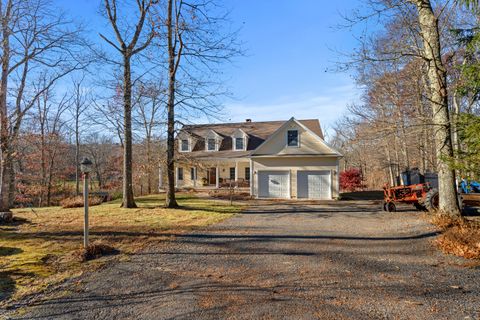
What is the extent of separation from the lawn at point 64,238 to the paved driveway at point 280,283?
2.20 feet

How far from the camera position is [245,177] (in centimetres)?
2481

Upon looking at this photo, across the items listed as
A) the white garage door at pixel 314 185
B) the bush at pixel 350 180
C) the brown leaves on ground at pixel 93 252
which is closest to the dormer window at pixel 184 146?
the white garage door at pixel 314 185

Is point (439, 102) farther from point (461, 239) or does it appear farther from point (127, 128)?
point (127, 128)

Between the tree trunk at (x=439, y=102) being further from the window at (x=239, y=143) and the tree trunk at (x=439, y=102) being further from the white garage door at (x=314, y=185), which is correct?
the window at (x=239, y=143)

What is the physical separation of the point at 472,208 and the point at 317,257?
8033 millimetres

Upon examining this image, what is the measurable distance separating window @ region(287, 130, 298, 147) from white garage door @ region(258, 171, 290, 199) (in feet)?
6.65

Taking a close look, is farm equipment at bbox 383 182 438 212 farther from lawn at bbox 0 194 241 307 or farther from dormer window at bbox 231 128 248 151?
dormer window at bbox 231 128 248 151

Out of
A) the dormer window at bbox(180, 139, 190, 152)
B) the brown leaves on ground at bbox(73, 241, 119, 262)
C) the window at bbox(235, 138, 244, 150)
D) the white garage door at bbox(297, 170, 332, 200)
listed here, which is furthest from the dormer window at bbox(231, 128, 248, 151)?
the brown leaves on ground at bbox(73, 241, 119, 262)

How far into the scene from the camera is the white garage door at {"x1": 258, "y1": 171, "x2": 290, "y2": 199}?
1973 centimetres

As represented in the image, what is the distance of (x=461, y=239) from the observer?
630 cm

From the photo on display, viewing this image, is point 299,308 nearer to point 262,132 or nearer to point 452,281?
point 452,281

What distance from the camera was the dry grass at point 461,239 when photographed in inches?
225

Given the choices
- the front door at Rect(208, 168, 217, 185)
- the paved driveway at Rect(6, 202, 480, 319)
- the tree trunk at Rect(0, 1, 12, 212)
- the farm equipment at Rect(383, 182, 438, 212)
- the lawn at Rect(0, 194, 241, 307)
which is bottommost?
the paved driveway at Rect(6, 202, 480, 319)

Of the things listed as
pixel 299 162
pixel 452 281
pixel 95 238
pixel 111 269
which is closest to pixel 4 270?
pixel 111 269
